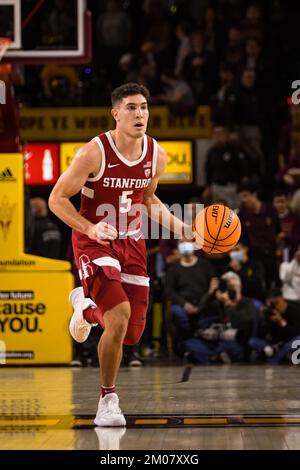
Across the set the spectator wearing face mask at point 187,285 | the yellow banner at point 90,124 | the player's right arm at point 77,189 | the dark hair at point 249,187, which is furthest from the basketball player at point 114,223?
the yellow banner at point 90,124

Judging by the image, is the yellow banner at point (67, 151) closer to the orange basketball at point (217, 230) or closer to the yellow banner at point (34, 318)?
the yellow banner at point (34, 318)

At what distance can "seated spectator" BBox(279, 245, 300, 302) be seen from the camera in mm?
11656

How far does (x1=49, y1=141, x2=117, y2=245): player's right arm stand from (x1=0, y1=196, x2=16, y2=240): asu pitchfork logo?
15.9 feet

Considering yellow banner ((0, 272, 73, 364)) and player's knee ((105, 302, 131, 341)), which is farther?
yellow banner ((0, 272, 73, 364))

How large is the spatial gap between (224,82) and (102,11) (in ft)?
10.2

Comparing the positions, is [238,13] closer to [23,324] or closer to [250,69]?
[250,69]

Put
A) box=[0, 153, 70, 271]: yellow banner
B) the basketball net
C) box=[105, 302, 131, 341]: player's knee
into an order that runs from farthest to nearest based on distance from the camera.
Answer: box=[0, 153, 70, 271]: yellow banner
the basketball net
box=[105, 302, 131, 341]: player's knee

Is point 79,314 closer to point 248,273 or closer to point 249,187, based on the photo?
point 248,273

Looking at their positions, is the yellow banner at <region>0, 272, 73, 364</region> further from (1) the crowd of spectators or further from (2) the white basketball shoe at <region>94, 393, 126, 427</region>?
(2) the white basketball shoe at <region>94, 393, 126, 427</region>

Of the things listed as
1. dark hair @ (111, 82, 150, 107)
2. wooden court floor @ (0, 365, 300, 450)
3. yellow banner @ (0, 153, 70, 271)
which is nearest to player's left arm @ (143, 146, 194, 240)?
dark hair @ (111, 82, 150, 107)

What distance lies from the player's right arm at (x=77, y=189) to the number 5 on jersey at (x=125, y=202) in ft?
0.85

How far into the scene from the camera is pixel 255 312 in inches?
452

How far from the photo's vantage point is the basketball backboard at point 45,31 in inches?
444

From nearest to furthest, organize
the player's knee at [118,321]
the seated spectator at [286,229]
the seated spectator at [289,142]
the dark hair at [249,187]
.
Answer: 1. the player's knee at [118,321]
2. the seated spectator at [286,229]
3. the dark hair at [249,187]
4. the seated spectator at [289,142]
